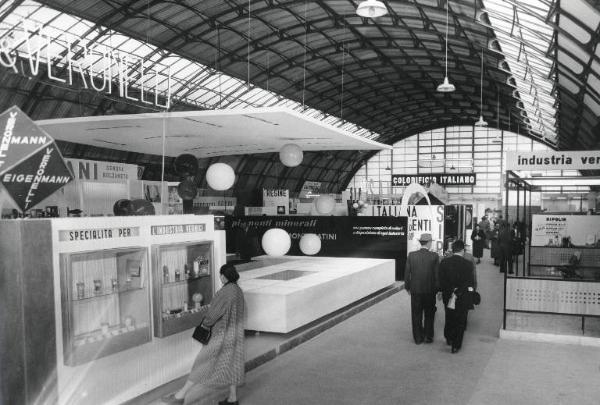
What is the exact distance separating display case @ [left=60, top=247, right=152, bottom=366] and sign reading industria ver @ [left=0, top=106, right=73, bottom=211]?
582 mm

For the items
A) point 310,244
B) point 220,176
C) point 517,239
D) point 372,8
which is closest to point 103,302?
point 220,176

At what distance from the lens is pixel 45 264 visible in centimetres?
431

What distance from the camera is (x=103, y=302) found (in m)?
5.12

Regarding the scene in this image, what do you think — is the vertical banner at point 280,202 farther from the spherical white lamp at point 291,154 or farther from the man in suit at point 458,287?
the man in suit at point 458,287

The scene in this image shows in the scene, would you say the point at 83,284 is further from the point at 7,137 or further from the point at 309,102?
the point at 309,102

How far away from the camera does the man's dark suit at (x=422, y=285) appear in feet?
24.3

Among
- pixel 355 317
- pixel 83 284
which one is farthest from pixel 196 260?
pixel 355 317

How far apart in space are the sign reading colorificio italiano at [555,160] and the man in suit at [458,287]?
1.86 meters

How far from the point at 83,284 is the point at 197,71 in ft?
65.0

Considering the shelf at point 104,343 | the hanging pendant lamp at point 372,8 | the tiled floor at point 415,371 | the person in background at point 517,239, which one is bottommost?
the tiled floor at point 415,371

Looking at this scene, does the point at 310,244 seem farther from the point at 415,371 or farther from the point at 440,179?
→ the point at 440,179

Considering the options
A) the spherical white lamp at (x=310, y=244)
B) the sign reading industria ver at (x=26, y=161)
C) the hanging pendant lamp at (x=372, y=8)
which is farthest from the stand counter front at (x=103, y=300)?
the hanging pendant lamp at (x=372, y=8)

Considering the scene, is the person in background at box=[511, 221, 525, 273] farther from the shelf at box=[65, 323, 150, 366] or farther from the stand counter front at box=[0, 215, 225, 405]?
the shelf at box=[65, 323, 150, 366]

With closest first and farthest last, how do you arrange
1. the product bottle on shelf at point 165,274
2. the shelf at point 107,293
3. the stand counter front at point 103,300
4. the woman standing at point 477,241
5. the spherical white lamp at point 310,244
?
the stand counter front at point 103,300 → the shelf at point 107,293 → the product bottle on shelf at point 165,274 → the spherical white lamp at point 310,244 → the woman standing at point 477,241
